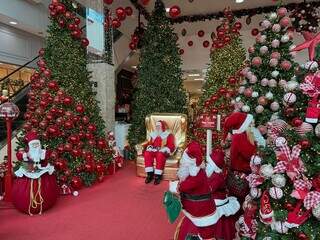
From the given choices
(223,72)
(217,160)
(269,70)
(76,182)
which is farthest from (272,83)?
(76,182)

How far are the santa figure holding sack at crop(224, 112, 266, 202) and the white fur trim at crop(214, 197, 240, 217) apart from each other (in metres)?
0.14

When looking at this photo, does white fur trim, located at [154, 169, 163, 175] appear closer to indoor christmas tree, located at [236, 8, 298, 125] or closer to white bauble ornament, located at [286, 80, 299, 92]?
indoor christmas tree, located at [236, 8, 298, 125]

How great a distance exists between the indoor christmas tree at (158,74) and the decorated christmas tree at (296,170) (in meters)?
5.34

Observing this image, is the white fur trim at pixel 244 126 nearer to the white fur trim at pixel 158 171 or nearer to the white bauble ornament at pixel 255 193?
the white bauble ornament at pixel 255 193

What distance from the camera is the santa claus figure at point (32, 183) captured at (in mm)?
3674

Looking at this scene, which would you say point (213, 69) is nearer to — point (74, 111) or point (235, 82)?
point (235, 82)

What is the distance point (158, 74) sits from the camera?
726 cm

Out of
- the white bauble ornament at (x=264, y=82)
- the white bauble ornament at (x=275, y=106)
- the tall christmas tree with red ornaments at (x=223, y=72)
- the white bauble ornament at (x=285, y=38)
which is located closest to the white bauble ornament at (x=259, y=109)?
the white bauble ornament at (x=275, y=106)

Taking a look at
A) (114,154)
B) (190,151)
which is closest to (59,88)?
(114,154)

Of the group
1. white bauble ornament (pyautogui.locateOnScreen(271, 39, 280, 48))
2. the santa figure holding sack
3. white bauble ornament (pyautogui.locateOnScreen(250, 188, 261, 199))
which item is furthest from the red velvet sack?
white bauble ornament (pyautogui.locateOnScreen(271, 39, 280, 48))

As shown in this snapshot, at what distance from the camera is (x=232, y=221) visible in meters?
2.72

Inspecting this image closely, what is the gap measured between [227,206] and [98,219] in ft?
5.67

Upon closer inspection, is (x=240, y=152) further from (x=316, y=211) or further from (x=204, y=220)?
(x=316, y=211)

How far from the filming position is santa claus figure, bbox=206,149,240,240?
2.58 m
